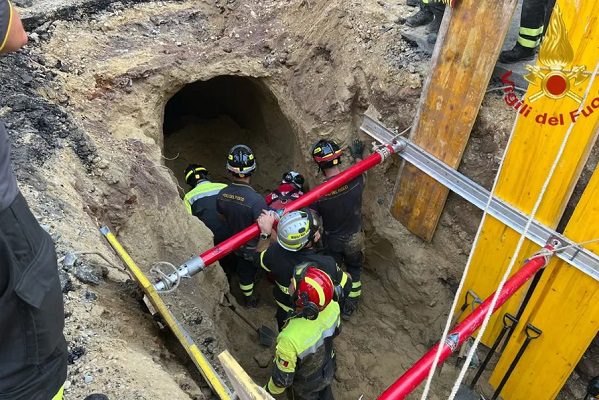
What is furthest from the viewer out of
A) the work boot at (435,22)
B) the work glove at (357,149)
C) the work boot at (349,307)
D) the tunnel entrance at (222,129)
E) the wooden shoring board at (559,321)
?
the tunnel entrance at (222,129)

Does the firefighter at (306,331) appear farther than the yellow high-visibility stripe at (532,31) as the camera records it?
No

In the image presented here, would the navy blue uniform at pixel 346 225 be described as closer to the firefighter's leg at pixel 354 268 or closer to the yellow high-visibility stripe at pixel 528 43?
the firefighter's leg at pixel 354 268

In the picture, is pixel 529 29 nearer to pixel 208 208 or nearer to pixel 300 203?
pixel 300 203

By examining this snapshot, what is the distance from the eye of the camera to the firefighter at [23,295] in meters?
1.88

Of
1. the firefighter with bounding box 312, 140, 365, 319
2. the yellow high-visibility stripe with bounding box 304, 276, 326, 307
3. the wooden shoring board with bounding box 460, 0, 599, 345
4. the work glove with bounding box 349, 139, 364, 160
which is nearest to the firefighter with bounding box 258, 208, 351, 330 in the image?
the yellow high-visibility stripe with bounding box 304, 276, 326, 307

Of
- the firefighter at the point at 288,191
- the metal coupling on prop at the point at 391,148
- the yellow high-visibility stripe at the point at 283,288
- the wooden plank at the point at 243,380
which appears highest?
Answer: the wooden plank at the point at 243,380

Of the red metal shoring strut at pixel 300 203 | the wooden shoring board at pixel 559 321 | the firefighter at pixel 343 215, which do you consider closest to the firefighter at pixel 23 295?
the red metal shoring strut at pixel 300 203

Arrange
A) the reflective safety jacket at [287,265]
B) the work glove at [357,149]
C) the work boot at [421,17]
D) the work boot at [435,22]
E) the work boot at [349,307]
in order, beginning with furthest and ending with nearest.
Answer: the work boot at [349,307], the work glove at [357,149], the work boot at [421,17], the work boot at [435,22], the reflective safety jacket at [287,265]

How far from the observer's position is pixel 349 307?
6.09m

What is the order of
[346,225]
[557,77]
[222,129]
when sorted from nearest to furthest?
[557,77], [346,225], [222,129]

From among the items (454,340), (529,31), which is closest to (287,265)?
(454,340)

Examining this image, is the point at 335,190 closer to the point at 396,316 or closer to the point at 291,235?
the point at 291,235

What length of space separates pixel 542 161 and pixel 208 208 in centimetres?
368

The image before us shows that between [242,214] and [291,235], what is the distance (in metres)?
1.42
